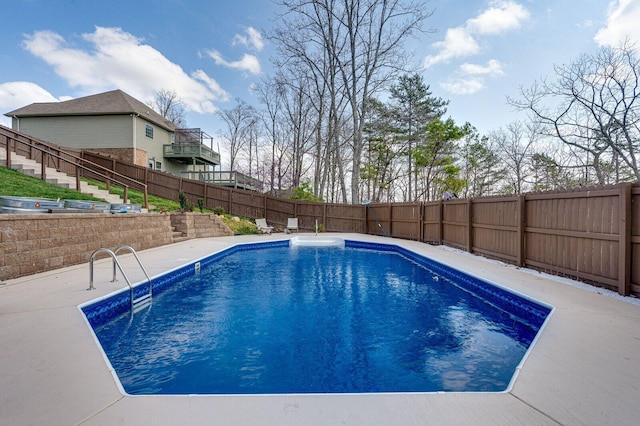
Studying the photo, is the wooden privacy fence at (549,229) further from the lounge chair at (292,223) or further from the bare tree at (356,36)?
the bare tree at (356,36)

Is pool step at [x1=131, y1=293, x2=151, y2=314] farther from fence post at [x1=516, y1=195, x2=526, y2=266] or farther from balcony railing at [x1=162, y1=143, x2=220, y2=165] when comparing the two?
balcony railing at [x1=162, y1=143, x2=220, y2=165]

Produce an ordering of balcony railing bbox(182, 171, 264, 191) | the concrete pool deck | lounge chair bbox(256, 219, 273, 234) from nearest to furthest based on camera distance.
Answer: the concrete pool deck < lounge chair bbox(256, 219, 273, 234) < balcony railing bbox(182, 171, 264, 191)

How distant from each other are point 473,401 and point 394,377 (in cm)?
89

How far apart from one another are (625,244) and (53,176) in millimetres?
15347

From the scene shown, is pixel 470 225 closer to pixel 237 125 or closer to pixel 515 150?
pixel 515 150

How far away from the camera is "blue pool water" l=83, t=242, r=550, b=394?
2689 mm

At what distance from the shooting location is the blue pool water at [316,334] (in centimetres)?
269

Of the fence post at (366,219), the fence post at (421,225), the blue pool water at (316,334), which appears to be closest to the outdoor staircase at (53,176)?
the blue pool water at (316,334)

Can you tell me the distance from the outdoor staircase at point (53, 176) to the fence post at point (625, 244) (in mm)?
13466

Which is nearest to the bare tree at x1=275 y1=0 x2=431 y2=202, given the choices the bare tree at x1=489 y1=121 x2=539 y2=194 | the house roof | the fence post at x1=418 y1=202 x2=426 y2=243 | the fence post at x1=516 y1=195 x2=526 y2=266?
the fence post at x1=418 y1=202 x2=426 y2=243

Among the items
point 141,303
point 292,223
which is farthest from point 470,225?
point 292,223

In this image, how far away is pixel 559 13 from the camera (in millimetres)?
12570

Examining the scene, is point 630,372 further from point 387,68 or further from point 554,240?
point 387,68

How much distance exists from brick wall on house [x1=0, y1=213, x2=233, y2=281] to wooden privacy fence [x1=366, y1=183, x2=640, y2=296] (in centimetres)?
902
